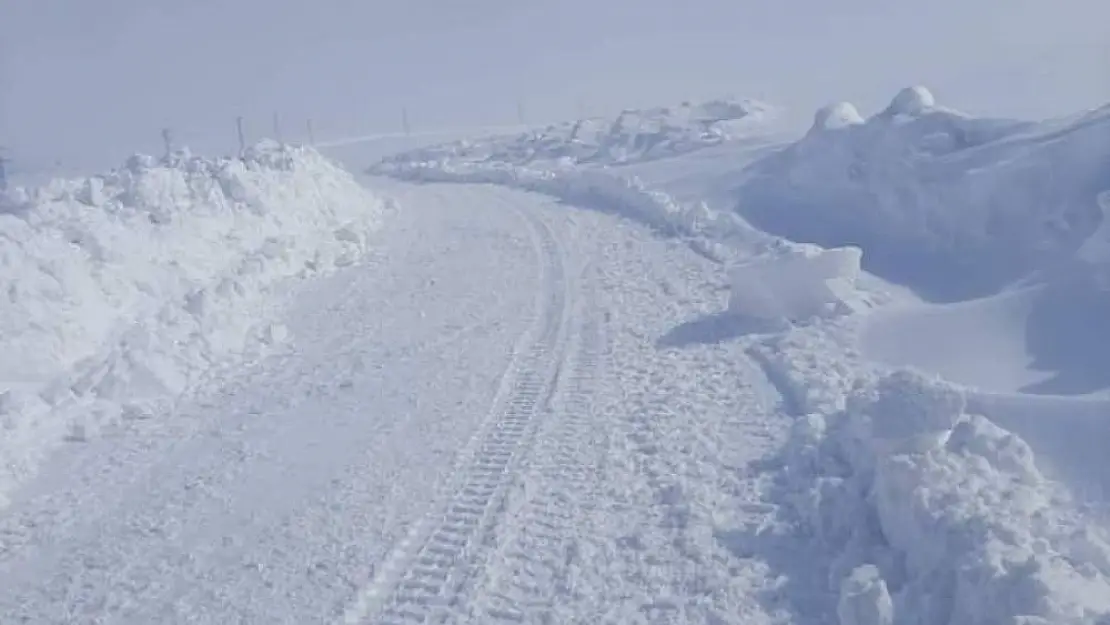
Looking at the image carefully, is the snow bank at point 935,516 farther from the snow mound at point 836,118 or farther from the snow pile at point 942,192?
the snow mound at point 836,118

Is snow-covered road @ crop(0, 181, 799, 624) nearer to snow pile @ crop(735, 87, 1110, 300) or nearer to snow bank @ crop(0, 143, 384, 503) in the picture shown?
snow bank @ crop(0, 143, 384, 503)

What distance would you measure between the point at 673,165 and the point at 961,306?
20.4 m

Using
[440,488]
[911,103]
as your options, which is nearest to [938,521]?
[440,488]

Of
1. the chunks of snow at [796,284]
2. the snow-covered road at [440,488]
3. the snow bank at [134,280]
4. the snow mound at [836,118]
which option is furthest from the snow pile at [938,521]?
the snow mound at [836,118]

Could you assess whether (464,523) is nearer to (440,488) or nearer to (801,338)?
(440,488)

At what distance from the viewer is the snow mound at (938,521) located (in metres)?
5.57

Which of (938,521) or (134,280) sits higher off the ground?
(134,280)

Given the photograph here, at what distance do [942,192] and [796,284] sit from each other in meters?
4.83

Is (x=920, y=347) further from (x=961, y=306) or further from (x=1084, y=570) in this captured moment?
(x=1084, y=570)

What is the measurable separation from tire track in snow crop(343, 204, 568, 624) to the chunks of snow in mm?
2453

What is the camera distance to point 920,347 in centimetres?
1112

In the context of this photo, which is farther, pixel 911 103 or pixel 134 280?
pixel 911 103

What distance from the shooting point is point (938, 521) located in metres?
6.36

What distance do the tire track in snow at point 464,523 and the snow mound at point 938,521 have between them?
218 centimetres
